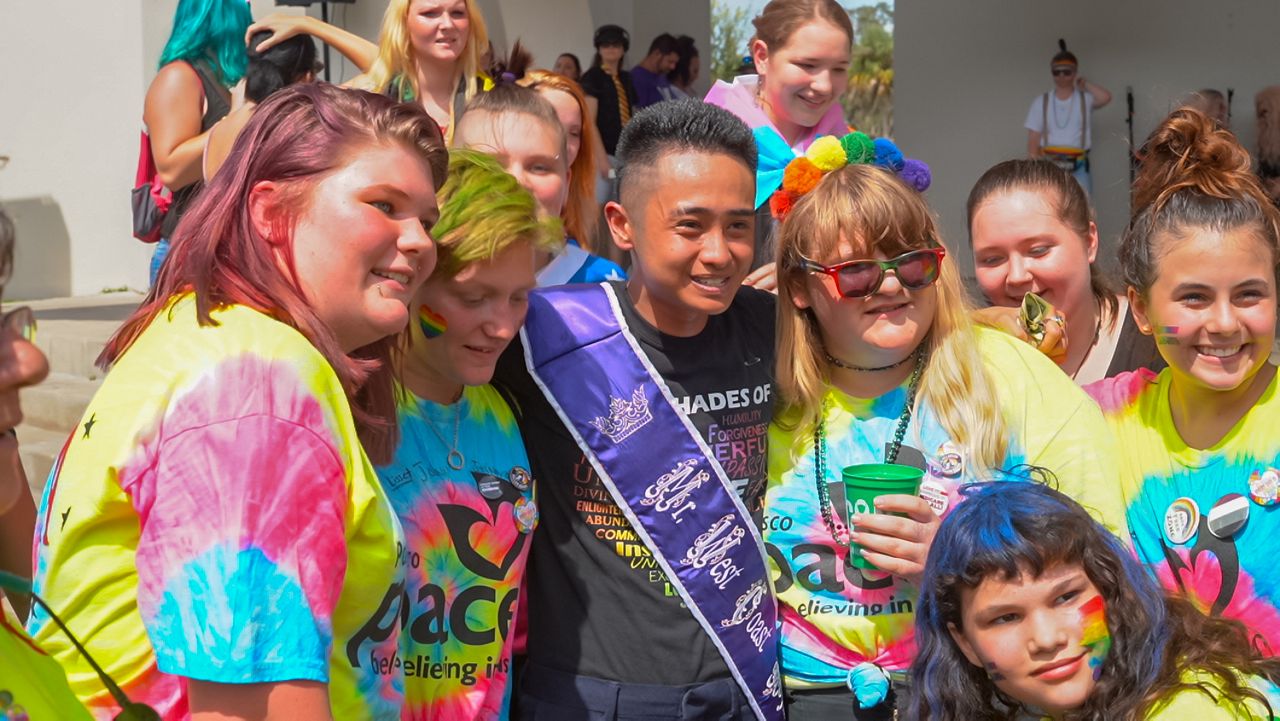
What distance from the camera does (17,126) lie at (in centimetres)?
1029

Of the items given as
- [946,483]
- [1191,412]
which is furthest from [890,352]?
[1191,412]

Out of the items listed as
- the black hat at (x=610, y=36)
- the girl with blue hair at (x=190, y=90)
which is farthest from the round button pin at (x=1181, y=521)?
the black hat at (x=610, y=36)

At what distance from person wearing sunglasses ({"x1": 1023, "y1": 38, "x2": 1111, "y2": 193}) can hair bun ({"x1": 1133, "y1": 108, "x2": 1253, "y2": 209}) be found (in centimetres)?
→ 921

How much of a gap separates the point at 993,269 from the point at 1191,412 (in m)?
0.70

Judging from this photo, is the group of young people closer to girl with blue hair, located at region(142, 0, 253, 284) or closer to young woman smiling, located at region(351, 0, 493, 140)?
young woman smiling, located at region(351, 0, 493, 140)

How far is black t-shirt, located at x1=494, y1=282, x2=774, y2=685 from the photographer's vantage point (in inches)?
102

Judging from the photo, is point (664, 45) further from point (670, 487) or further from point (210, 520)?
point (210, 520)

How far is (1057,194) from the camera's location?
10.8 feet

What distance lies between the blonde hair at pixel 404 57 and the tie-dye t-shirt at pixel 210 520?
10.0ft

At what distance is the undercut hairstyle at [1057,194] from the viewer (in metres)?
3.28

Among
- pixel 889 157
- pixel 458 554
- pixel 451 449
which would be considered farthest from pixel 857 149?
pixel 458 554

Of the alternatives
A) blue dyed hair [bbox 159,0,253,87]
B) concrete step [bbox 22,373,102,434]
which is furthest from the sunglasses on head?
concrete step [bbox 22,373,102,434]

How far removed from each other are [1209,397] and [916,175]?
806mm

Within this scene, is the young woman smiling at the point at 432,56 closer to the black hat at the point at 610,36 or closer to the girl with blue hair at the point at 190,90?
the girl with blue hair at the point at 190,90
